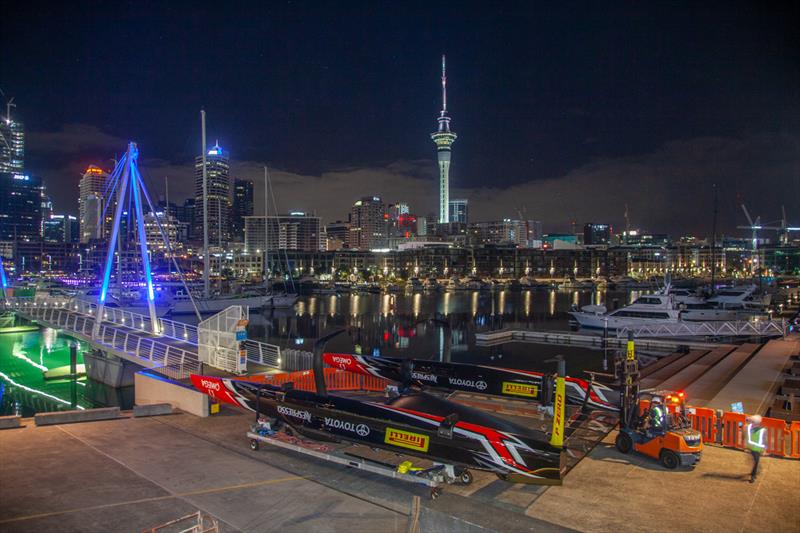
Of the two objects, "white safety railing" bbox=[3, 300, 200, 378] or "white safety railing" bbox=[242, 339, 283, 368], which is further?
"white safety railing" bbox=[242, 339, 283, 368]

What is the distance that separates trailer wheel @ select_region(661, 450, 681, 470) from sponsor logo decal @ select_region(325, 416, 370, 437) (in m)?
5.91

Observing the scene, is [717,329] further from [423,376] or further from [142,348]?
[142,348]

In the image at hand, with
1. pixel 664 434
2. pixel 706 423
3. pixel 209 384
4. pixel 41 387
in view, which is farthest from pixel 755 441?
pixel 41 387

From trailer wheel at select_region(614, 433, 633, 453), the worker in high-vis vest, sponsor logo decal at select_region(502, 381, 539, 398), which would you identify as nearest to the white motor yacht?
sponsor logo decal at select_region(502, 381, 539, 398)

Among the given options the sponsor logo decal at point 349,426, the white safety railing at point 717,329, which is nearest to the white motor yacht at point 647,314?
the white safety railing at point 717,329

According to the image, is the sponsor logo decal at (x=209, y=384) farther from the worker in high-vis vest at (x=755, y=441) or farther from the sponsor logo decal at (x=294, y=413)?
the worker in high-vis vest at (x=755, y=441)

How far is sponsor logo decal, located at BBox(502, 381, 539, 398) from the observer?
12891mm

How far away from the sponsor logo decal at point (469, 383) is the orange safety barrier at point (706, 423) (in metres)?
4.83

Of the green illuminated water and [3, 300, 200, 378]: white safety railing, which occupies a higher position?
[3, 300, 200, 378]: white safety railing

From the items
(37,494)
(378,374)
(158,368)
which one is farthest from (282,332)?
(37,494)

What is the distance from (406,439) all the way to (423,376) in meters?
5.29

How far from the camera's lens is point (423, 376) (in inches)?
566

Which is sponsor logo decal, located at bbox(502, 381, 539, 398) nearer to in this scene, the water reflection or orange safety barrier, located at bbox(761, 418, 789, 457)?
the water reflection

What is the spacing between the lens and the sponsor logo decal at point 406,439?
8.91 metres
